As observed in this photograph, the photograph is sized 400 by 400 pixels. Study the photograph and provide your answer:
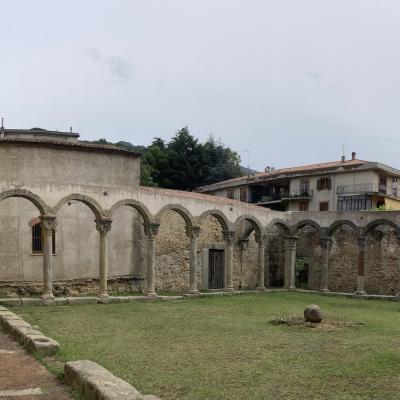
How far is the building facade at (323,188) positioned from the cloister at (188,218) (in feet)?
56.9

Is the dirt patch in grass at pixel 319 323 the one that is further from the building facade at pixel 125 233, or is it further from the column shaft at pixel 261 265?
the column shaft at pixel 261 265

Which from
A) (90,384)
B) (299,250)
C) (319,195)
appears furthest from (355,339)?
(319,195)

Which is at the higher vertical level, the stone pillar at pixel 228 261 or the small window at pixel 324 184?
the small window at pixel 324 184

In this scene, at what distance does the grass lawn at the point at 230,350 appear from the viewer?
7180 millimetres

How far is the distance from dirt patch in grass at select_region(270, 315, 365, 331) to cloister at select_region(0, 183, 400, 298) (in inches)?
290

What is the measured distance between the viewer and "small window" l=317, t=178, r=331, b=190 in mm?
44875

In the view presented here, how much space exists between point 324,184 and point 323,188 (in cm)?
36

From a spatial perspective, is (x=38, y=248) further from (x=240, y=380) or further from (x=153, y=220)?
(x=240, y=380)

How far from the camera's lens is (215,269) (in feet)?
87.4

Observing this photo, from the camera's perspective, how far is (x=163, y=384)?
719 cm

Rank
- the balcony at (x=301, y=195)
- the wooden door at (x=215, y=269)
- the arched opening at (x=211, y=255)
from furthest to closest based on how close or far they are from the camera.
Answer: the balcony at (x=301, y=195) → the wooden door at (x=215, y=269) → the arched opening at (x=211, y=255)

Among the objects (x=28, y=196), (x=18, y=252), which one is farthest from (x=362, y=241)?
(x=18, y=252)

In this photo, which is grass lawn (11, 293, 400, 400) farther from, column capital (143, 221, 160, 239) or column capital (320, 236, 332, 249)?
column capital (320, 236, 332, 249)

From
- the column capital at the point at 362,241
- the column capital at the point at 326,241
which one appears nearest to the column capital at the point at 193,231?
the column capital at the point at 326,241
